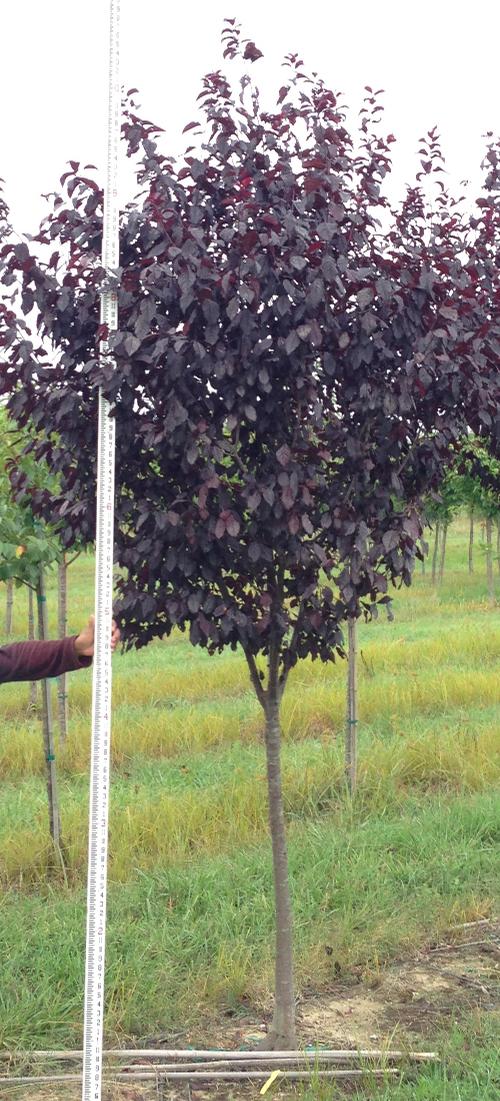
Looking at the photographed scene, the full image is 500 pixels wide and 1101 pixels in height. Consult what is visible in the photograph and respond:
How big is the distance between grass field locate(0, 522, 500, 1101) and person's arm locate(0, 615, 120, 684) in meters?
1.87

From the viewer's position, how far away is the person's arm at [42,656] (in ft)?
10.6

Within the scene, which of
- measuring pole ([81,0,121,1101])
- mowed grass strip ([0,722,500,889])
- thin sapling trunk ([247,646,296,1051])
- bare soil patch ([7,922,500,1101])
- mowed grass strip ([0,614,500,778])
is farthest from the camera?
mowed grass strip ([0,614,500,778])

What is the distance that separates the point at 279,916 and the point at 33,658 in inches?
73.6

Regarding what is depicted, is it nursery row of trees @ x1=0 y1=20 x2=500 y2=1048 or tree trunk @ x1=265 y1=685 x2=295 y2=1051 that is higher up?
nursery row of trees @ x1=0 y1=20 x2=500 y2=1048

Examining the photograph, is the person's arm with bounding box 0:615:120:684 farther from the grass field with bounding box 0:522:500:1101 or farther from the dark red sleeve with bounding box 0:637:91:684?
the grass field with bounding box 0:522:500:1101

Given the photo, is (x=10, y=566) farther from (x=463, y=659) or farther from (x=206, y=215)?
(x=463, y=659)

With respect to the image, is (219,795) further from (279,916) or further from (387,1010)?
(279,916)

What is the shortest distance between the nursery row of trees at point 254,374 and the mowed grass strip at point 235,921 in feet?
2.23

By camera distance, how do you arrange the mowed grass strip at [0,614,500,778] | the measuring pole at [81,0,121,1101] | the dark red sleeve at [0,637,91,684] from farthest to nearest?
the mowed grass strip at [0,614,500,778] < the dark red sleeve at [0,637,91,684] < the measuring pole at [81,0,121,1101]

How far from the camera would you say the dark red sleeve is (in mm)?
3219

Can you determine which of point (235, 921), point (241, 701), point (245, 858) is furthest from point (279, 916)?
point (241, 701)

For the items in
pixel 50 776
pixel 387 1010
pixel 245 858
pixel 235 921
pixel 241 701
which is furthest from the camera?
pixel 241 701

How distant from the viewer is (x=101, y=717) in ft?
10.4

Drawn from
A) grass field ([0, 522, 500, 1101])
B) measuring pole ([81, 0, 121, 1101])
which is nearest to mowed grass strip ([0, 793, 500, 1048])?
grass field ([0, 522, 500, 1101])
